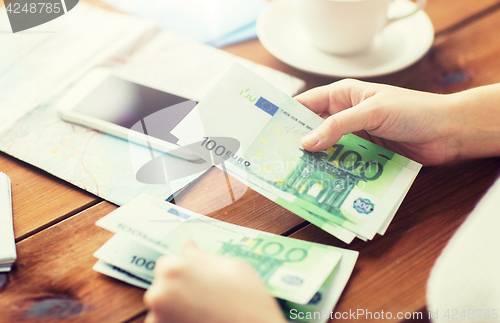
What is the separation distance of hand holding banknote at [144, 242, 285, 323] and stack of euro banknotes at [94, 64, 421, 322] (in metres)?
0.05

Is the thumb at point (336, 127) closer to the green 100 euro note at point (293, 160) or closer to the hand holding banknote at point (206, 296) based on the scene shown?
the green 100 euro note at point (293, 160)

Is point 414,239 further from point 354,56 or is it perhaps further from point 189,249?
point 354,56

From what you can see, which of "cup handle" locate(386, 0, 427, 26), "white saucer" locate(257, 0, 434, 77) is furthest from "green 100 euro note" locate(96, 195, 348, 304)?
"cup handle" locate(386, 0, 427, 26)

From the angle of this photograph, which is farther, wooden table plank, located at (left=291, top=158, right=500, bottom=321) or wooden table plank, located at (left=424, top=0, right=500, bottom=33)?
wooden table plank, located at (left=424, top=0, right=500, bottom=33)

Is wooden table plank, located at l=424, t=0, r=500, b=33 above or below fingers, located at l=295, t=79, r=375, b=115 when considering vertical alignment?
above

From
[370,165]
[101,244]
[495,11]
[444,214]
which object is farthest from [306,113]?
[495,11]

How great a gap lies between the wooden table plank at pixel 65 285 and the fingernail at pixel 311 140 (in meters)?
0.30

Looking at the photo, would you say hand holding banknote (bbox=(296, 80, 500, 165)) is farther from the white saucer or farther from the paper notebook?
the paper notebook

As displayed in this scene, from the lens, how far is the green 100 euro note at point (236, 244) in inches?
17.1

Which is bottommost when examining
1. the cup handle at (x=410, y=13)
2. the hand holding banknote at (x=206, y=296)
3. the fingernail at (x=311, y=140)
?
the hand holding banknote at (x=206, y=296)

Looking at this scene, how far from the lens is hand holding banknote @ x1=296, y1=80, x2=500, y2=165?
566mm

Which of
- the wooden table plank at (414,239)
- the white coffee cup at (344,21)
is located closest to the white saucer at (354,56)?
the white coffee cup at (344,21)

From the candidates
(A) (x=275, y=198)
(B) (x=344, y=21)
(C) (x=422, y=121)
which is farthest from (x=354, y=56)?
(A) (x=275, y=198)

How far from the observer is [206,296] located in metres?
0.37
